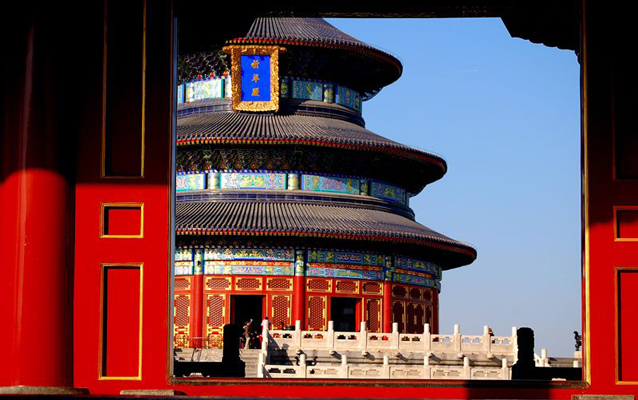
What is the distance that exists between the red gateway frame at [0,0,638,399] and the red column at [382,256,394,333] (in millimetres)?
29181

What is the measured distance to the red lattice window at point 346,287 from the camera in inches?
1655

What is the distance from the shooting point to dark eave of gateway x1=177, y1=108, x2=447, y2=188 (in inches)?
1663

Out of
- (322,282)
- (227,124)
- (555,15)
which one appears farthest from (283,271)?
(555,15)

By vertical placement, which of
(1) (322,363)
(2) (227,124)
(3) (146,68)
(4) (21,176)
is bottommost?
(1) (322,363)

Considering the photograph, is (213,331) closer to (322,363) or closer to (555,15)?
(322,363)

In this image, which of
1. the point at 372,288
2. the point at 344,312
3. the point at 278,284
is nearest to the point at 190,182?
the point at 278,284

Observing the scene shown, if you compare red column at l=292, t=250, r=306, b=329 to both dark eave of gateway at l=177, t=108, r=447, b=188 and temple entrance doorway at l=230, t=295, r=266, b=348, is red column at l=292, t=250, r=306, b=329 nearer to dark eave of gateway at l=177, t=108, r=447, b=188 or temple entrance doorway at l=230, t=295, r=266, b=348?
temple entrance doorway at l=230, t=295, r=266, b=348

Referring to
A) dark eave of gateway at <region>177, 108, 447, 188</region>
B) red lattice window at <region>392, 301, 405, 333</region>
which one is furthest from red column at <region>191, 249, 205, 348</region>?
red lattice window at <region>392, 301, 405, 333</region>

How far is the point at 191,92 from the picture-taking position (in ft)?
153

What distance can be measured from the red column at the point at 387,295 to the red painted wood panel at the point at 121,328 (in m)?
29.8

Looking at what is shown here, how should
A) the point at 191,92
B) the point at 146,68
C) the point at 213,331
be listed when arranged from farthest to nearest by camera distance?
the point at 191,92 → the point at 213,331 → the point at 146,68

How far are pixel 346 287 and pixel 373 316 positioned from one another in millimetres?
1272

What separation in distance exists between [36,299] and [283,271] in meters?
29.9

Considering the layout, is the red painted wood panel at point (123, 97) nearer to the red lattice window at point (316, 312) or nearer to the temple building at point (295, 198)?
the temple building at point (295, 198)
